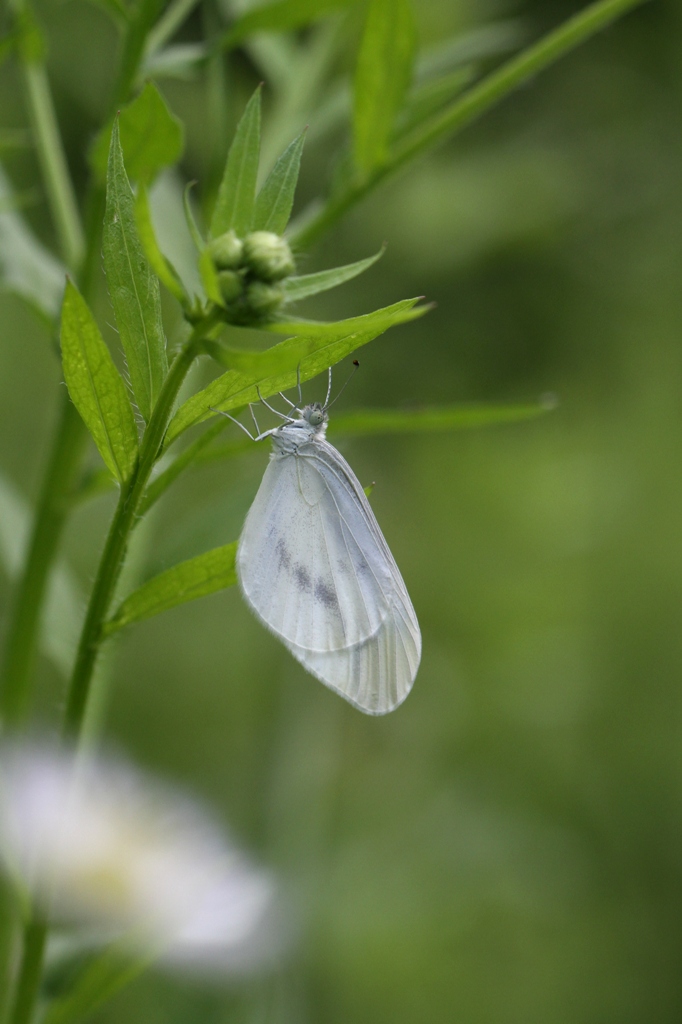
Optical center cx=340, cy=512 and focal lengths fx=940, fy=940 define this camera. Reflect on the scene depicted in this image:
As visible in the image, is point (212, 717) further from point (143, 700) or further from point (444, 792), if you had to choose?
point (444, 792)

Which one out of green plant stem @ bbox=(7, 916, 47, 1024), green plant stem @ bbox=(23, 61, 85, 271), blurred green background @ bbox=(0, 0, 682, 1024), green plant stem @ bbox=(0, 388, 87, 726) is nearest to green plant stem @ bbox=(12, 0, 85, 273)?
green plant stem @ bbox=(23, 61, 85, 271)

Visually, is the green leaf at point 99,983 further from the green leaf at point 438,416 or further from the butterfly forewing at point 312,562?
the green leaf at point 438,416

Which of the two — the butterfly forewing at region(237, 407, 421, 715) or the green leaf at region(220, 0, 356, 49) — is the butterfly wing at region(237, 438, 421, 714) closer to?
the butterfly forewing at region(237, 407, 421, 715)

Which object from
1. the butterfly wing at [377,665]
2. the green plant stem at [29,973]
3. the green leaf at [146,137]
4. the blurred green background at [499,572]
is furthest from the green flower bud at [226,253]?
the blurred green background at [499,572]

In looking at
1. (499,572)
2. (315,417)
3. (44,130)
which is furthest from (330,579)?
(499,572)

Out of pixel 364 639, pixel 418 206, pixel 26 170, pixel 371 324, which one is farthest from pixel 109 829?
pixel 26 170

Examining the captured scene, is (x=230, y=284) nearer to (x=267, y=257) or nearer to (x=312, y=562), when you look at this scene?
(x=267, y=257)
